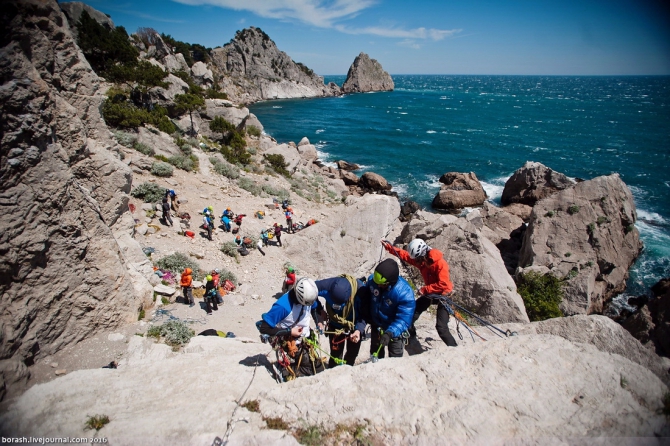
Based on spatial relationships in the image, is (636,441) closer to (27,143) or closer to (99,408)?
(99,408)

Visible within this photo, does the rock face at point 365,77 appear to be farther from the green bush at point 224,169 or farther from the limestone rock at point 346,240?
the limestone rock at point 346,240

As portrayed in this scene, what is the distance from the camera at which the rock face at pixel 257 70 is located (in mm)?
109750

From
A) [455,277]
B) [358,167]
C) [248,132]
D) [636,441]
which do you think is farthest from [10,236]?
[358,167]

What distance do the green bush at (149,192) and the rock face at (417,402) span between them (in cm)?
1294

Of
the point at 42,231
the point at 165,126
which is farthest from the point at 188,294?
the point at 165,126

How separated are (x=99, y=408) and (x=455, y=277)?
37.0 ft

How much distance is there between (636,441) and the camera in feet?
9.52

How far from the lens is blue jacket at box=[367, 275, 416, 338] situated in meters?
5.67

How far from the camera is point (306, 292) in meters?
5.18

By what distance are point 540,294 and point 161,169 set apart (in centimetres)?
2157

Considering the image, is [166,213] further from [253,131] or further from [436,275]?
[253,131]

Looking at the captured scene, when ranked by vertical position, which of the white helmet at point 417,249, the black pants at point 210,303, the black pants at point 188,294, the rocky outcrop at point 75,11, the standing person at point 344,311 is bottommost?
the black pants at point 210,303

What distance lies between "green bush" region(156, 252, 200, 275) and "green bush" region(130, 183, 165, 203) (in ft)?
16.6

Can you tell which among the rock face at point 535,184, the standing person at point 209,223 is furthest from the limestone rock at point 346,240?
the rock face at point 535,184
